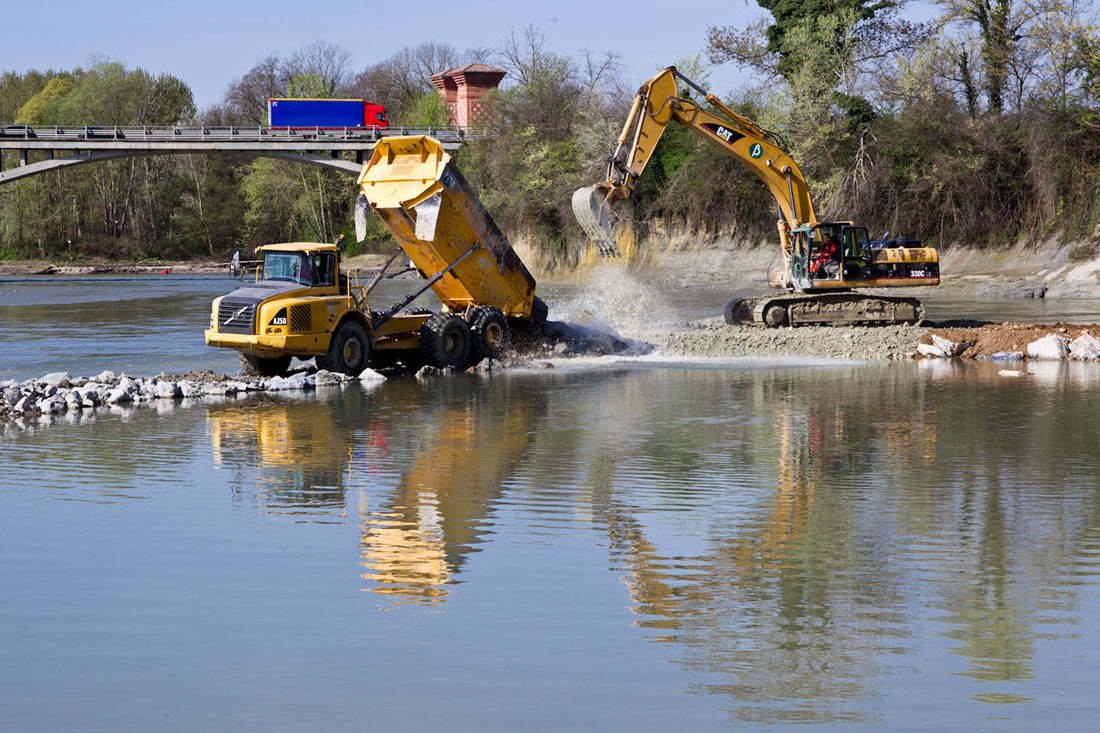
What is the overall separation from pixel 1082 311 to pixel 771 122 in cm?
2431

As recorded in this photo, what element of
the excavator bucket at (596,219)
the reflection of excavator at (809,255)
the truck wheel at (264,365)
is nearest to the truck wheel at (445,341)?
the truck wheel at (264,365)

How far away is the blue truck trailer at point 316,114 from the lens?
253 feet

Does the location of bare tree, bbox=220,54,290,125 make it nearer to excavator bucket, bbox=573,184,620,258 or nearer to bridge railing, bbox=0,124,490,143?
bridge railing, bbox=0,124,490,143

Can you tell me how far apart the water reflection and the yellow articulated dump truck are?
5.03 ft

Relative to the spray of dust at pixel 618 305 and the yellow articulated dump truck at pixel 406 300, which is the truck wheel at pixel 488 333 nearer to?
the yellow articulated dump truck at pixel 406 300

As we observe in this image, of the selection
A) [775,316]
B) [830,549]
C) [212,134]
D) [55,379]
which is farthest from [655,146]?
[212,134]

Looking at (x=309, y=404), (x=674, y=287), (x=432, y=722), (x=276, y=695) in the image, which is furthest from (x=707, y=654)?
(x=674, y=287)

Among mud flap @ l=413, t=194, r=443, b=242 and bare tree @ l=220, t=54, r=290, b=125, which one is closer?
mud flap @ l=413, t=194, r=443, b=242

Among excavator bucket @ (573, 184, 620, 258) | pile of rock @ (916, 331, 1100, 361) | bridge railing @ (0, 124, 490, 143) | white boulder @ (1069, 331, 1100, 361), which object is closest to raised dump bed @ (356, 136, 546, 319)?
excavator bucket @ (573, 184, 620, 258)

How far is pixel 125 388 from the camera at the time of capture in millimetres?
17891

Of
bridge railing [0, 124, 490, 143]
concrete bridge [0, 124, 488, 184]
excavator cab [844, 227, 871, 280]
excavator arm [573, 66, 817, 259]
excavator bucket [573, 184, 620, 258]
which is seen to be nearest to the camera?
excavator bucket [573, 184, 620, 258]

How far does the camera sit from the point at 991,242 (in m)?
49.3

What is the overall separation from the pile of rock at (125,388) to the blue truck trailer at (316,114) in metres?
59.9

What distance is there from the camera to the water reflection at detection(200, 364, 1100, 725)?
22.0 ft
